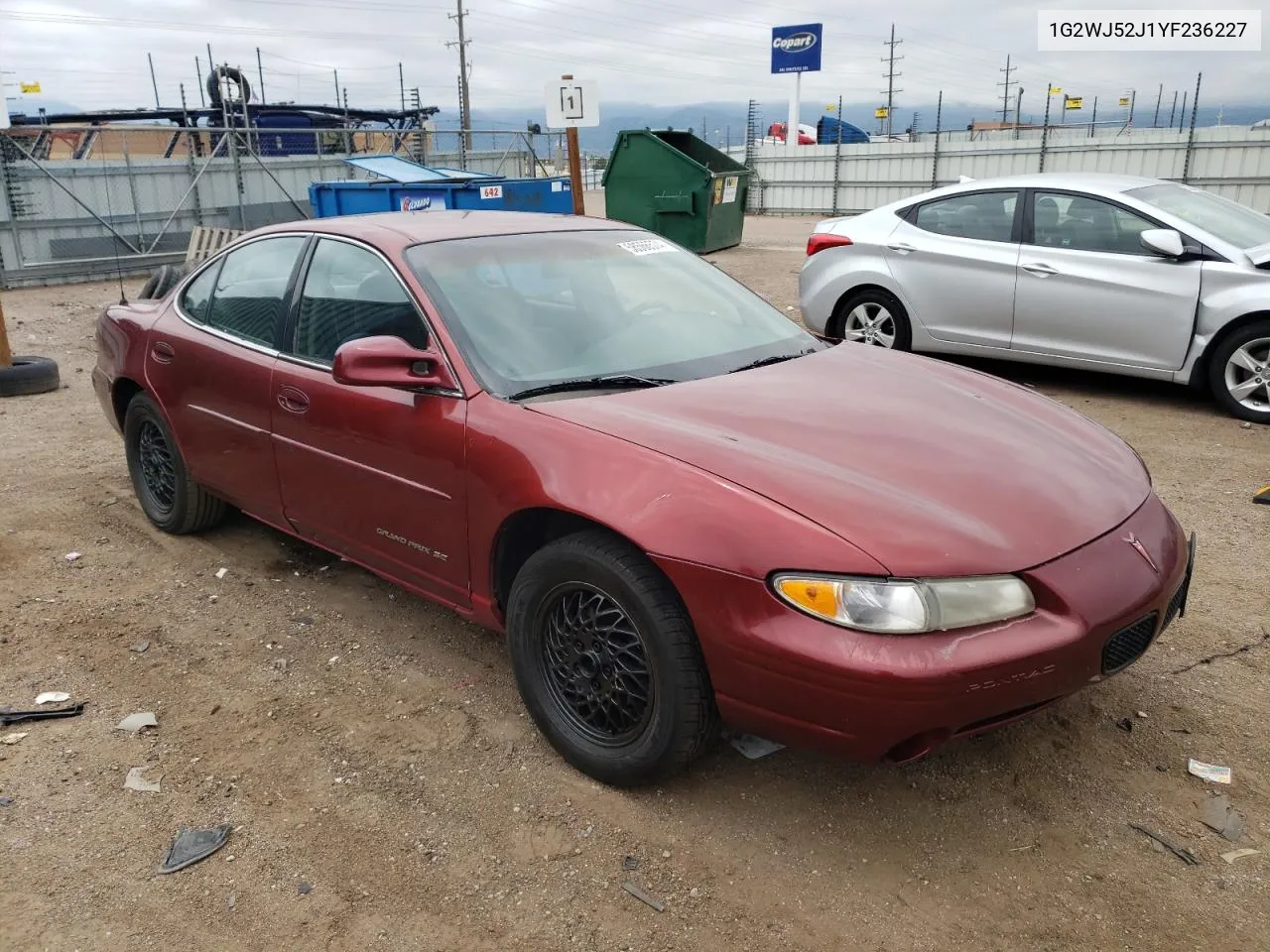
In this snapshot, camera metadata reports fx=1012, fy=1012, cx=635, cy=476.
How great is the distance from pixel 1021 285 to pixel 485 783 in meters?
5.75

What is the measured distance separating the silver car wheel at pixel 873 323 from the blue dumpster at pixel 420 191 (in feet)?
17.0

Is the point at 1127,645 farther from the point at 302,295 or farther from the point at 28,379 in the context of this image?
the point at 28,379

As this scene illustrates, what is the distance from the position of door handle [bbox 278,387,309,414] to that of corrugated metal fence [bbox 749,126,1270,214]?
20440 millimetres

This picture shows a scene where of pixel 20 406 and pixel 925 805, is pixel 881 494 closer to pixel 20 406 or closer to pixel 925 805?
pixel 925 805

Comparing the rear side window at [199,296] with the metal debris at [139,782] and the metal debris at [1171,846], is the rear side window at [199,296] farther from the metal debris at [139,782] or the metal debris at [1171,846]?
the metal debris at [1171,846]

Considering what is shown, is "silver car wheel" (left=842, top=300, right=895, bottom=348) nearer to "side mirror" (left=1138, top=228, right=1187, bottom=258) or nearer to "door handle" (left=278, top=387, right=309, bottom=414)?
"side mirror" (left=1138, top=228, right=1187, bottom=258)

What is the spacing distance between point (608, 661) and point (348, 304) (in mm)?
1709

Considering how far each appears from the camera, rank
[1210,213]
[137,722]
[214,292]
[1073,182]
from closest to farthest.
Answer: [137,722], [214,292], [1210,213], [1073,182]

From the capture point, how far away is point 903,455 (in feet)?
9.06

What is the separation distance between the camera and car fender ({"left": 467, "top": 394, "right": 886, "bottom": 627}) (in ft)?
7.86

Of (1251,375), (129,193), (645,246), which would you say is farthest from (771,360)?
(129,193)

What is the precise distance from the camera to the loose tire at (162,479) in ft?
15.1

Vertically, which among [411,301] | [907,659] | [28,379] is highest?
[411,301]

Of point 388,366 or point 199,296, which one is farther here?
point 199,296
